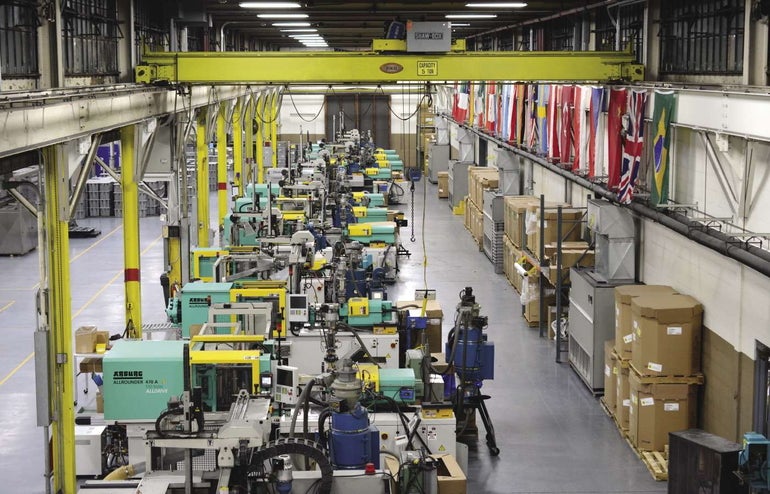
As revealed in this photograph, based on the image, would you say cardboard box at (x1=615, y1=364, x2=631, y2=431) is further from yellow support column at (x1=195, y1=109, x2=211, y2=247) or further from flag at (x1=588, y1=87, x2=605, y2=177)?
yellow support column at (x1=195, y1=109, x2=211, y2=247)

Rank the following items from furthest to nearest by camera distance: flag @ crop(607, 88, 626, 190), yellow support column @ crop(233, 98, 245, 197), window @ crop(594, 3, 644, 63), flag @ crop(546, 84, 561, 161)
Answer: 1. yellow support column @ crop(233, 98, 245, 197)
2. flag @ crop(546, 84, 561, 161)
3. window @ crop(594, 3, 644, 63)
4. flag @ crop(607, 88, 626, 190)

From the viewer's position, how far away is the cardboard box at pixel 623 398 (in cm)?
1305

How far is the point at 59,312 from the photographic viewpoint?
10.3 meters

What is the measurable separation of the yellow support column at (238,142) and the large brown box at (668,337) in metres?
16.0

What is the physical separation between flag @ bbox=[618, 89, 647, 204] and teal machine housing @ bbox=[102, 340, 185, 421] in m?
6.67

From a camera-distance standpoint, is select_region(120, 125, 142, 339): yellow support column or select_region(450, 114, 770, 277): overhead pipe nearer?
select_region(450, 114, 770, 277): overhead pipe

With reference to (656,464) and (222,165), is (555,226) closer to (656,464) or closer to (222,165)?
(656,464)

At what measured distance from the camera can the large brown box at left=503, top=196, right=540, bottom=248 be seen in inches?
810

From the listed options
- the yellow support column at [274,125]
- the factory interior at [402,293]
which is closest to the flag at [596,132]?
the factory interior at [402,293]

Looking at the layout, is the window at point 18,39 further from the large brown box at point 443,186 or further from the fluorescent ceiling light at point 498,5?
the large brown box at point 443,186

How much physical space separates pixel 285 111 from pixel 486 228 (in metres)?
24.7

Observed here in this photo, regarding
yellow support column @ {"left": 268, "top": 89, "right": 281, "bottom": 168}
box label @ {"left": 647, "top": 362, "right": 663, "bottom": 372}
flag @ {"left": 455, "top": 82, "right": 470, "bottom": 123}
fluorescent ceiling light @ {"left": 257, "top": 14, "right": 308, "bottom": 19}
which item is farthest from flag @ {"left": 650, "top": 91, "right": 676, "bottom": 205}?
yellow support column @ {"left": 268, "top": 89, "right": 281, "bottom": 168}

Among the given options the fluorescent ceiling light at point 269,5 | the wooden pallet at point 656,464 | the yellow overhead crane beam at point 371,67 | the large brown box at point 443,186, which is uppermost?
the fluorescent ceiling light at point 269,5

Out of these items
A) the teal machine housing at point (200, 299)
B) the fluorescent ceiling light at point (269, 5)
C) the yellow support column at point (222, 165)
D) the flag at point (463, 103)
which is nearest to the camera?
the teal machine housing at point (200, 299)
